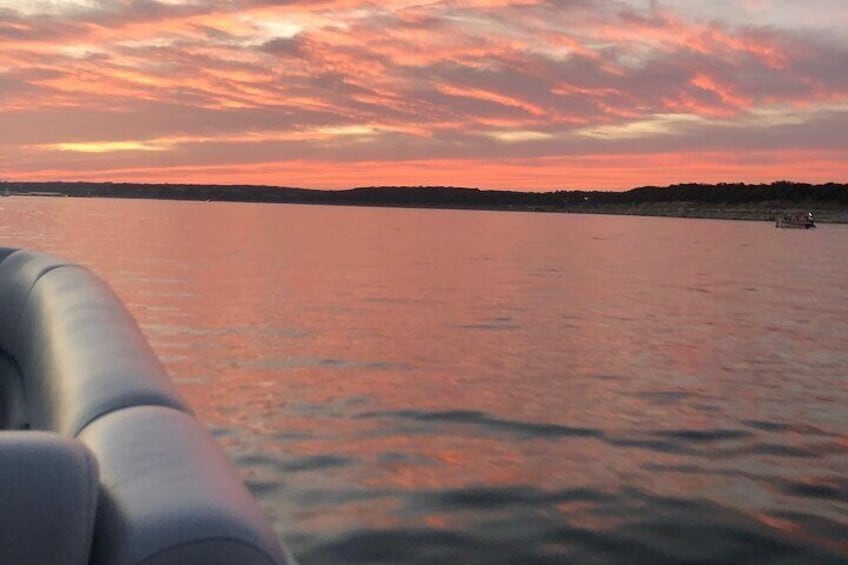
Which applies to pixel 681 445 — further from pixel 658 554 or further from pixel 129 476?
pixel 129 476

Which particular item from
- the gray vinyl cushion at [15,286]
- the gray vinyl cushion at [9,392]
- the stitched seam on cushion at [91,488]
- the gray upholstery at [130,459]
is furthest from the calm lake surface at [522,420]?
the stitched seam on cushion at [91,488]

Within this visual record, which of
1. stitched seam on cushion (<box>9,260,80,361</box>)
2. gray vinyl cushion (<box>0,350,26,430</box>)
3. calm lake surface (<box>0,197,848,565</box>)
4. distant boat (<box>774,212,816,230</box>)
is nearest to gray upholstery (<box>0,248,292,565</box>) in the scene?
stitched seam on cushion (<box>9,260,80,361</box>)

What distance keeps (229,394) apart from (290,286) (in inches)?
766

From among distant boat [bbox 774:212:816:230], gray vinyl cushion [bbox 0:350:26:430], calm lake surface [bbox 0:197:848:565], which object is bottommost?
distant boat [bbox 774:212:816:230]

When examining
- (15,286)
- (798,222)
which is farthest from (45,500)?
(798,222)

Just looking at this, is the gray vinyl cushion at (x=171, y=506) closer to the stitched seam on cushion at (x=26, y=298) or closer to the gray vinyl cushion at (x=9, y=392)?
the stitched seam on cushion at (x=26, y=298)

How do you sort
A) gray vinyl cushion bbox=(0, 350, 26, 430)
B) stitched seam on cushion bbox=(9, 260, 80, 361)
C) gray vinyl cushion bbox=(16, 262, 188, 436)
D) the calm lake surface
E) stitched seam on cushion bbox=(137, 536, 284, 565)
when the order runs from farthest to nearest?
the calm lake surface, gray vinyl cushion bbox=(0, 350, 26, 430), stitched seam on cushion bbox=(9, 260, 80, 361), gray vinyl cushion bbox=(16, 262, 188, 436), stitched seam on cushion bbox=(137, 536, 284, 565)

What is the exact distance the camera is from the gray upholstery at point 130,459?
79.4 inches

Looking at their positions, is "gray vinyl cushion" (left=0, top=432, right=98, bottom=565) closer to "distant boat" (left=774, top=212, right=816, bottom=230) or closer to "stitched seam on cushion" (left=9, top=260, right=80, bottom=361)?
"stitched seam on cushion" (left=9, top=260, right=80, bottom=361)

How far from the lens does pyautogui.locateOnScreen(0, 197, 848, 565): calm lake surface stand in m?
8.28

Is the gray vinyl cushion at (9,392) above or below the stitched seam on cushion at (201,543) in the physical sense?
below

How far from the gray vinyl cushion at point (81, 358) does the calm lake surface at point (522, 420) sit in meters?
3.84

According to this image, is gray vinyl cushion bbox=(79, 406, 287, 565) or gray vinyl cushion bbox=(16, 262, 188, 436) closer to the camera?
gray vinyl cushion bbox=(79, 406, 287, 565)

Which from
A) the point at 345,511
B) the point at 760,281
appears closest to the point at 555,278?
the point at 760,281
